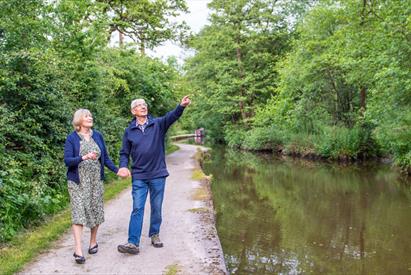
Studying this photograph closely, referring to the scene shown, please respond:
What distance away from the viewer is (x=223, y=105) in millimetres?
39000

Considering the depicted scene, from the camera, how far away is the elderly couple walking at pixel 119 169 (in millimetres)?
5578

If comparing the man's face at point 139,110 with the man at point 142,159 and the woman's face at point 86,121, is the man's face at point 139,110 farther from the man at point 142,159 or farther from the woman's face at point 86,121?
the woman's face at point 86,121

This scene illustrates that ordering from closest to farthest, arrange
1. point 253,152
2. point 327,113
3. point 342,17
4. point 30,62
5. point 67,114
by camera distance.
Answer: point 30,62
point 67,114
point 342,17
point 327,113
point 253,152

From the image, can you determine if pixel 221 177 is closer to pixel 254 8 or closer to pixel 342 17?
pixel 342 17

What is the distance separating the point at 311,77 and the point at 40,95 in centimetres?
1827

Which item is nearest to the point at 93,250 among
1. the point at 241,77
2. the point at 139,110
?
the point at 139,110

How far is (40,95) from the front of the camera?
911cm

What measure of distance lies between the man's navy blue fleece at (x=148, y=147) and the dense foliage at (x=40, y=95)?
2.13 meters

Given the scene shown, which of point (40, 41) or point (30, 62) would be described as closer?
point (30, 62)

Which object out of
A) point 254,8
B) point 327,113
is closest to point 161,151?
point 327,113

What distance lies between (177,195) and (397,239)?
5123 millimetres

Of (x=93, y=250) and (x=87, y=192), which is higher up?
(x=87, y=192)

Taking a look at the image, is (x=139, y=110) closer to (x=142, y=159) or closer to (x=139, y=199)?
(x=142, y=159)

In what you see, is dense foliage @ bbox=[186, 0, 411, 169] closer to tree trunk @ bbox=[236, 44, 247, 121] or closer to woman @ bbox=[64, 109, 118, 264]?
tree trunk @ bbox=[236, 44, 247, 121]
